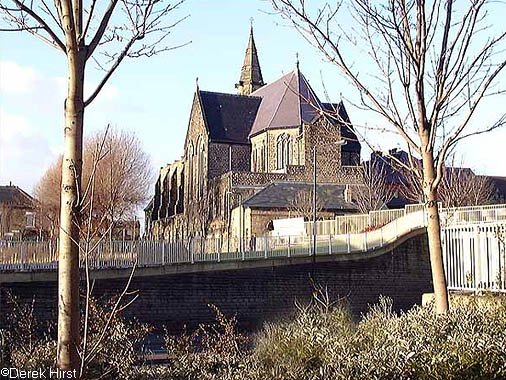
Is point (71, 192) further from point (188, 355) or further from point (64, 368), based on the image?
point (188, 355)

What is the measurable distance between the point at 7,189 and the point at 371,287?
7258cm

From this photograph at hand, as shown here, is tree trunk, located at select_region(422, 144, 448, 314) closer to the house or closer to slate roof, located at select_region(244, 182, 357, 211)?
slate roof, located at select_region(244, 182, 357, 211)

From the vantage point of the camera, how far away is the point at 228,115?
2598 inches

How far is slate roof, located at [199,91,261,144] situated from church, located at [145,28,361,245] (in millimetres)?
97

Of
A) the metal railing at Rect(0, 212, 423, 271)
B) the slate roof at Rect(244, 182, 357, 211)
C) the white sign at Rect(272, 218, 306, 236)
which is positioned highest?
the slate roof at Rect(244, 182, 357, 211)

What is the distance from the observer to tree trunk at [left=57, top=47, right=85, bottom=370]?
5004mm

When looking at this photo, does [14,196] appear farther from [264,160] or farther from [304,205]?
[304,205]

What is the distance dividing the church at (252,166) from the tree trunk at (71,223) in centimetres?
4157

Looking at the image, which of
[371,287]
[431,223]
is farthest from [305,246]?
[431,223]

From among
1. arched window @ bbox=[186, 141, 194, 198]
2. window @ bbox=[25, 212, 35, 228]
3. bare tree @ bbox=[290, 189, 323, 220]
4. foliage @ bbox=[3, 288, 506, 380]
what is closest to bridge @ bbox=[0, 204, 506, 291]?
foliage @ bbox=[3, 288, 506, 380]

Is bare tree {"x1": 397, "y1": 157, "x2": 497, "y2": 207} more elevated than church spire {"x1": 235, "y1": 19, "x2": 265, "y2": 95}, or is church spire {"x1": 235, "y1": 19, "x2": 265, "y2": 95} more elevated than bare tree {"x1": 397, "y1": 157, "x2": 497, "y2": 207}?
church spire {"x1": 235, "y1": 19, "x2": 265, "y2": 95}

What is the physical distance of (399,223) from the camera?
35188 millimetres

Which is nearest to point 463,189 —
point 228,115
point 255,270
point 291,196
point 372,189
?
point 372,189

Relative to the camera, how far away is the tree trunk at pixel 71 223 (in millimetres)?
5004
